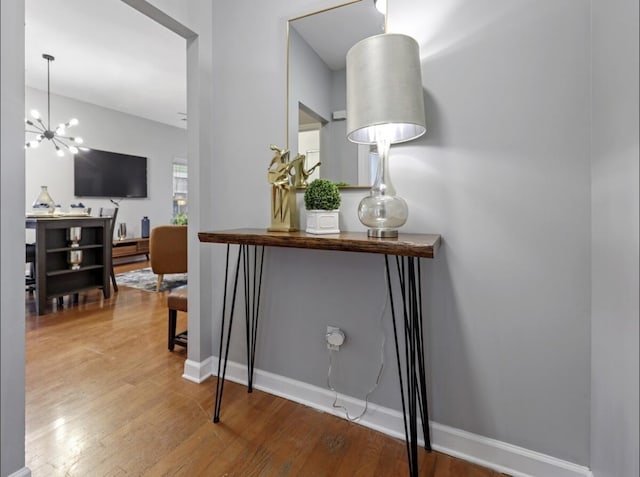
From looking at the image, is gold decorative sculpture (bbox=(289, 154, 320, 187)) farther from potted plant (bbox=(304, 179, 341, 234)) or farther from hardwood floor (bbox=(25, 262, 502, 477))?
hardwood floor (bbox=(25, 262, 502, 477))

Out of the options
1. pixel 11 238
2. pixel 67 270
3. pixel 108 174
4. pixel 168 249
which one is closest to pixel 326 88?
pixel 11 238

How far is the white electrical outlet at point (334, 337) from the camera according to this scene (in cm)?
150

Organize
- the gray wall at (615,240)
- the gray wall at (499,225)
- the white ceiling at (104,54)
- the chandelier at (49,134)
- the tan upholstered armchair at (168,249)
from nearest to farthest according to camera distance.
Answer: the gray wall at (615,240), the gray wall at (499,225), the white ceiling at (104,54), the tan upholstered armchair at (168,249), the chandelier at (49,134)

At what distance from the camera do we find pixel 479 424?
4.11 ft

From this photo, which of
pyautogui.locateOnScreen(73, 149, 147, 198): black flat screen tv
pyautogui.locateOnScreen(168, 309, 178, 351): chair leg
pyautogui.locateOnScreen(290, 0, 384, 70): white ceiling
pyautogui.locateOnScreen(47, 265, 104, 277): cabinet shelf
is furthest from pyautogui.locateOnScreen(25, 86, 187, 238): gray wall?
pyautogui.locateOnScreen(290, 0, 384, 70): white ceiling

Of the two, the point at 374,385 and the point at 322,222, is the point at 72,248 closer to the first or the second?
the point at 322,222

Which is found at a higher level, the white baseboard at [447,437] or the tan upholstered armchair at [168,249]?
the tan upholstered armchair at [168,249]

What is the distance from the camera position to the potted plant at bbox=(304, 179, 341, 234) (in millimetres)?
1357

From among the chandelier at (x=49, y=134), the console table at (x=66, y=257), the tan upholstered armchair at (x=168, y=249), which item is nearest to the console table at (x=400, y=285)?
the tan upholstered armchair at (x=168, y=249)

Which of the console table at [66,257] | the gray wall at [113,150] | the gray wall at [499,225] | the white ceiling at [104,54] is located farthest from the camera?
the gray wall at [113,150]

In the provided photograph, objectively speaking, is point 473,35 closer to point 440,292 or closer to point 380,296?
point 440,292

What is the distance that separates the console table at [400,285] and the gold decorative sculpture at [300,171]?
0.32 meters

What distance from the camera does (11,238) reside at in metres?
1.05

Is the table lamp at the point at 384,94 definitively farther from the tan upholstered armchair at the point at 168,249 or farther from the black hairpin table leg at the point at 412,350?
the tan upholstered armchair at the point at 168,249
